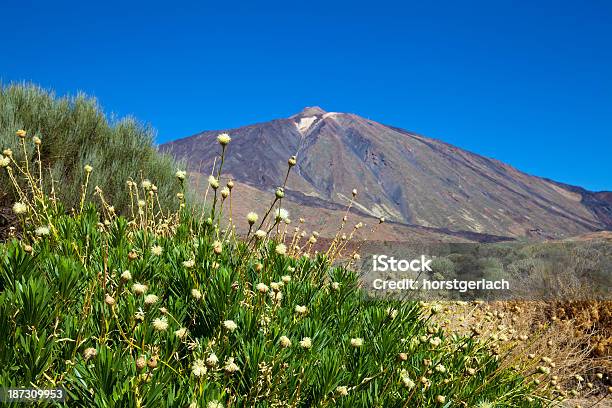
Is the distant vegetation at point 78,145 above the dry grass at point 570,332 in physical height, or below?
above

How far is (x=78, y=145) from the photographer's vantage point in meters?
8.02

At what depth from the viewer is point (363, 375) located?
199cm

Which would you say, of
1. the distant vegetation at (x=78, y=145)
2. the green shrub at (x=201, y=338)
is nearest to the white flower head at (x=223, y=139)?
the green shrub at (x=201, y=338)

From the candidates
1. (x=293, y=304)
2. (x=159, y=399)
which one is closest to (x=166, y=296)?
(x=293, y=304)

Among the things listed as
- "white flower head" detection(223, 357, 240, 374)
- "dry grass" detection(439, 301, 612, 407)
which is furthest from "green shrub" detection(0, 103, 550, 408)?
Result: "dry grass" detection(439, 301, 612, 407)

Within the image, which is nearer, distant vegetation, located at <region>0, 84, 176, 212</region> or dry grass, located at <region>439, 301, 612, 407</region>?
dry grass, located at <region>439, 301, 612, 407</region>

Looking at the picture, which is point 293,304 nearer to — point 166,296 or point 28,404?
point 166,296

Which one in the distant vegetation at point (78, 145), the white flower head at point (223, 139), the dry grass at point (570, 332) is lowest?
the dry grass at point (570, 332)

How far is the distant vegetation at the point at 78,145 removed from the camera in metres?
7.14

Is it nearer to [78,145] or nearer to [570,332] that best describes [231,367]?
[570,332]

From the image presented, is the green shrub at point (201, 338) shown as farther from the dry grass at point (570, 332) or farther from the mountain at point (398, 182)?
the mountain at point (398, 182)

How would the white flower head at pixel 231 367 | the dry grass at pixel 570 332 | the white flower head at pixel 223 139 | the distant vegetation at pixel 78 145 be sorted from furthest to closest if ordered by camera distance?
the distant vegetation at pixel 78 145 < the dry grass at pixel 570 332 < the white flower head at pixel 223 139 < the white flower head at pixel 231 367

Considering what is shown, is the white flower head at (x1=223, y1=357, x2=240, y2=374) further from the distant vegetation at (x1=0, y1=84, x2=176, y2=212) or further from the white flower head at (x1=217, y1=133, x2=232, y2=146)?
the distant vegetation at (x1=0, y1=84, x2=176, y2=212)

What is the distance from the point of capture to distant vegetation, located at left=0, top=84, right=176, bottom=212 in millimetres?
7141
